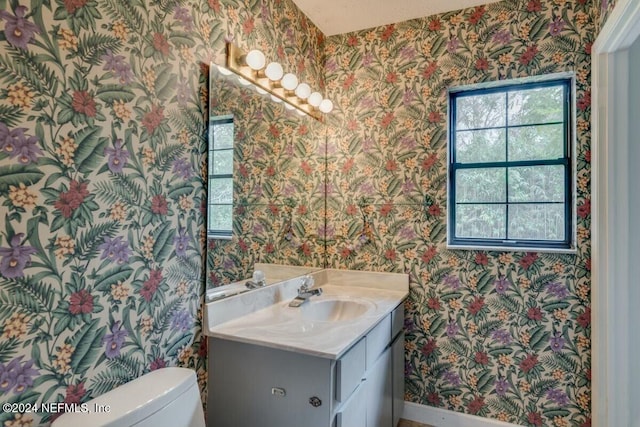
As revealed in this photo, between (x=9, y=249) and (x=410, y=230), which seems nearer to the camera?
(x=9, y=249)

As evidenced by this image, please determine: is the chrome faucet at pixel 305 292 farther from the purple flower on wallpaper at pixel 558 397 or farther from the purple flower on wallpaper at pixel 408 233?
the purple flower on wallpaper at pixel 558 397

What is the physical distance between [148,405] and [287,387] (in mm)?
466

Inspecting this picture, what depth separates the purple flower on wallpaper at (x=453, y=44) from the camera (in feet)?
7.07

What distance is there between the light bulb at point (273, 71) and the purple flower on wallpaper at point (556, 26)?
1.51 meters

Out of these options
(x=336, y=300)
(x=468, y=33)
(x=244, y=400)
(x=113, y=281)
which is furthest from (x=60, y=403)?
(x=468, y=33)

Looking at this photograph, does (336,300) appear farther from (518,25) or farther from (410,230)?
(518,25)

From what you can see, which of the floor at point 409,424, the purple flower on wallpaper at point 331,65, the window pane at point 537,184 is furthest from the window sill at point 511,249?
the purple flower on wallpaper at point 331,65

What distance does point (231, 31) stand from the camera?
1.61 metres

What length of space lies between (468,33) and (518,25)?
26cm

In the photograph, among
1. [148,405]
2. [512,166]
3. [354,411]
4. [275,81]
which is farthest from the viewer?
[512,166]

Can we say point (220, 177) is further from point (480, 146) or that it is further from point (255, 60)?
point (480, 146)

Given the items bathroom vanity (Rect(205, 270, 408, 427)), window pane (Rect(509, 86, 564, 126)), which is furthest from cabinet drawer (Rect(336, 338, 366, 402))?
window pane (Rect(509, 86, 564, 126))

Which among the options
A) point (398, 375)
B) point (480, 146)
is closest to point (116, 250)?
point (398, 375)

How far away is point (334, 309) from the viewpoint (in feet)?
6.58
